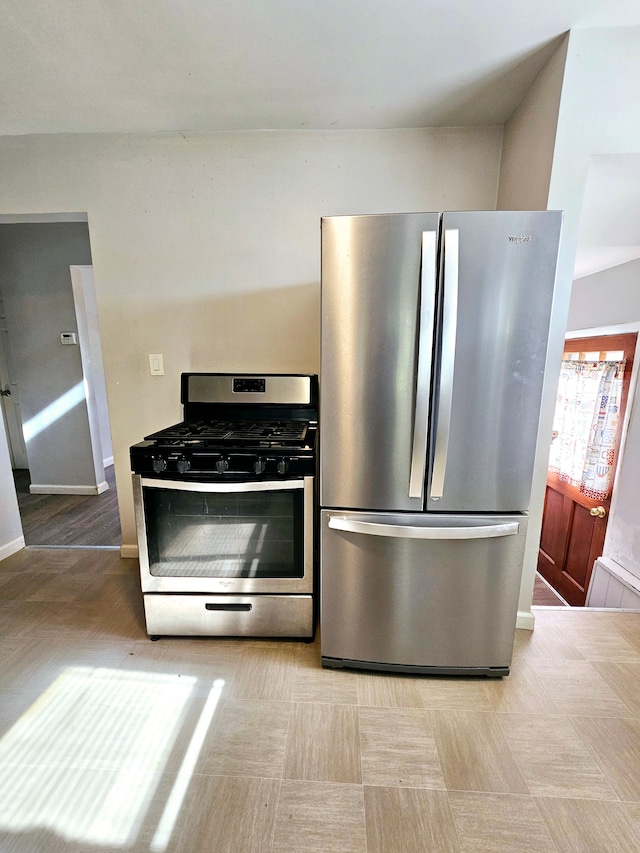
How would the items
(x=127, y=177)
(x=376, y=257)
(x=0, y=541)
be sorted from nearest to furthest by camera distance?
(x=376, y=257) → (x=127, y=177) → (x=0, y=541)

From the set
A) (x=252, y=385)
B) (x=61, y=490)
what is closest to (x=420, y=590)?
(x=252, y=385)

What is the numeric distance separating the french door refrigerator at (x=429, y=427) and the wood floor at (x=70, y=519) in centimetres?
202

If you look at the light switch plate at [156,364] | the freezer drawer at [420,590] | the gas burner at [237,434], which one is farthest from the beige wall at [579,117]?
the light switch plate at [156,364]

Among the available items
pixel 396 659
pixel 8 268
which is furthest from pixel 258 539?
pixel 8 268

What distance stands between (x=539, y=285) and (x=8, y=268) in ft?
13.4

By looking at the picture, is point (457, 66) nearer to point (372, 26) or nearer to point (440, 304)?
point (372, 26)

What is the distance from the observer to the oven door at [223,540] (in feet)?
5.02

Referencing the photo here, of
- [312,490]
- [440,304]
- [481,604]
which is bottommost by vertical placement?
[481,604]

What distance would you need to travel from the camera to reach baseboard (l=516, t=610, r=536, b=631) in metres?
1.76

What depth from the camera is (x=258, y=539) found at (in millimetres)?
1570

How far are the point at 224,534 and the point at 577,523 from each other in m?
3.04

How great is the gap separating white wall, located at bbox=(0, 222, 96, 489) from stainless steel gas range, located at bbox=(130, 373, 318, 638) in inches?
92.4

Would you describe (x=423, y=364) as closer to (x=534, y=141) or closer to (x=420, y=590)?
(x=420, y=590)

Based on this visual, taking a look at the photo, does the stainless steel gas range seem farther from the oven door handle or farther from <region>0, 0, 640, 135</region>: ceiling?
<region>0, 0, 640, 135</region>: ceiling
